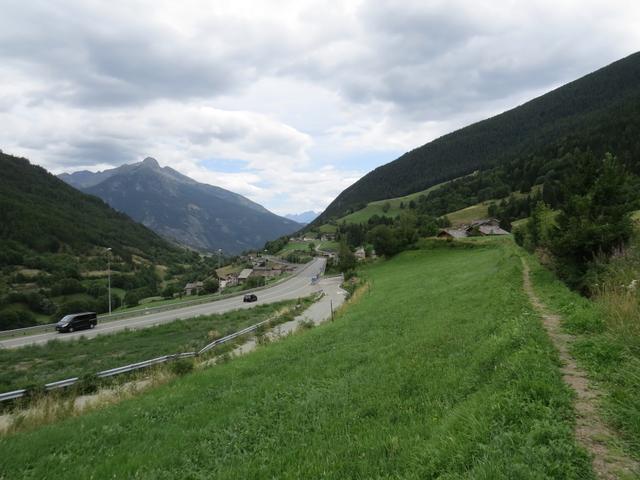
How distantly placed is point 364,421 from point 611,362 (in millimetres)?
4349

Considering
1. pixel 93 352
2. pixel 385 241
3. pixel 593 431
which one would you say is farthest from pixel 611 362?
pixel 385 241

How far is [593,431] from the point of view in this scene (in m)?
4.58

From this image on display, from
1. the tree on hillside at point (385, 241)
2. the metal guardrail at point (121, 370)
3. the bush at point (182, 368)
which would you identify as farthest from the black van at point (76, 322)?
the tree on hillside at point (385, 241)

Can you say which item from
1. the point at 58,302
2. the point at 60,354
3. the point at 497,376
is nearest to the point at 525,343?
the point at 497,376

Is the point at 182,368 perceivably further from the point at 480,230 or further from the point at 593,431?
the point at 480,230

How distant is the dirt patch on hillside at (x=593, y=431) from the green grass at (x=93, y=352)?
20590 mm

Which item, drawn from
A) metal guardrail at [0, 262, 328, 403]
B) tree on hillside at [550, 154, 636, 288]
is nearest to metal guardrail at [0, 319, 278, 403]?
metal guardrail at [0, 262, 328, 403]

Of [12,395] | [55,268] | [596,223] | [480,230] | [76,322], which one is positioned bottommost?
[76,322]

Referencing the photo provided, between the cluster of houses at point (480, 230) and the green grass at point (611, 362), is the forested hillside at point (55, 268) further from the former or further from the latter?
the green grass at point (611, 362)

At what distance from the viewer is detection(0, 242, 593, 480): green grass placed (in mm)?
4574

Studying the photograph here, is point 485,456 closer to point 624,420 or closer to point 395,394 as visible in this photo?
point 624,420

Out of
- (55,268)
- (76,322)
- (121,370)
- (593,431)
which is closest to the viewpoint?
(593,431)

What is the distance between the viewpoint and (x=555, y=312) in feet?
37.8

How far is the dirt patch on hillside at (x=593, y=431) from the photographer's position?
3861mm
